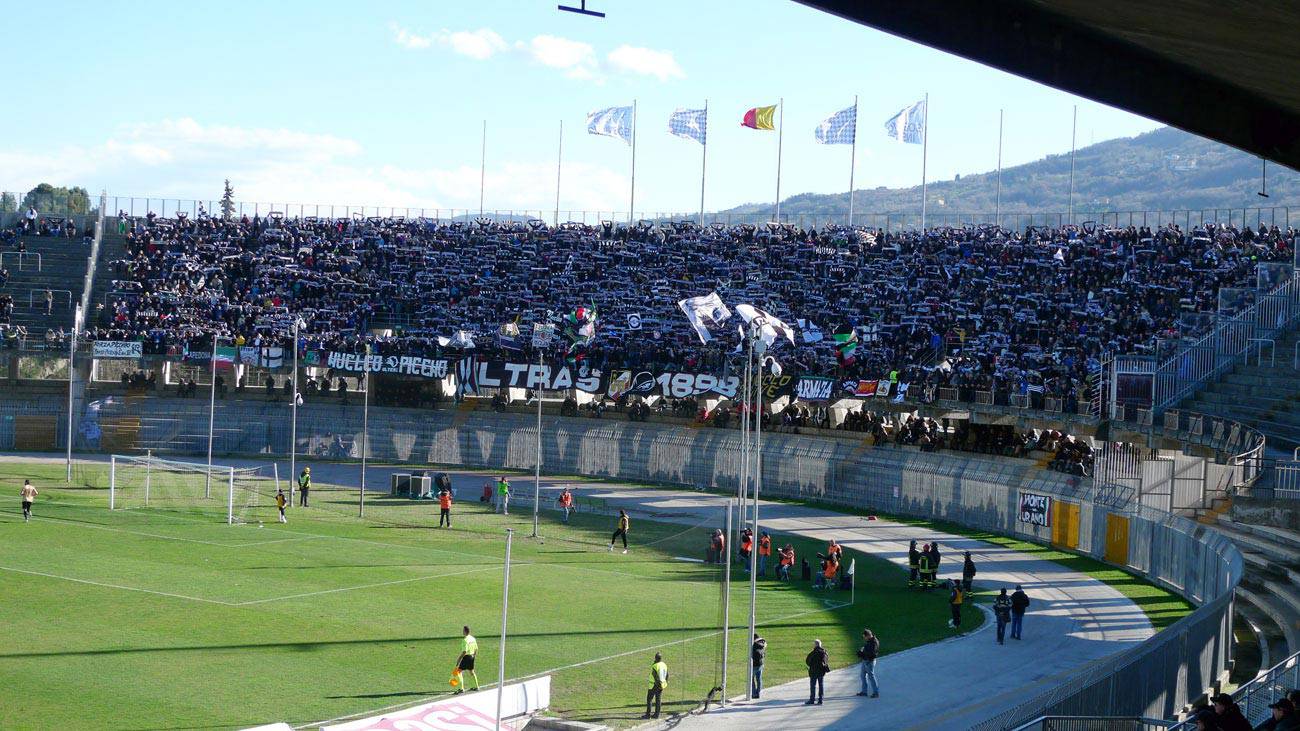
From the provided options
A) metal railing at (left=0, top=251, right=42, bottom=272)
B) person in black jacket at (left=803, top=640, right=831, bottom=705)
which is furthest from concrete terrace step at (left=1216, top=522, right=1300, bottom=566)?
metal railing at (left=0, top=251, right=42, bottom=272)

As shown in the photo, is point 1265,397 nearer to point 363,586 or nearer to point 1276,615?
point 1276,615

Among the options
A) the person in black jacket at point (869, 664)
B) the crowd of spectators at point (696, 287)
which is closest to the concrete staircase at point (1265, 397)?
the crowd of spectators at point (696, 287)

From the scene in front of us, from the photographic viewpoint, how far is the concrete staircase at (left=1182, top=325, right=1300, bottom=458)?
148 ft

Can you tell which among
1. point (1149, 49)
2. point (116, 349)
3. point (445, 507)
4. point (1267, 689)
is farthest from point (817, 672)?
point (116, 349)

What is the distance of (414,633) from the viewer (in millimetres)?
33812

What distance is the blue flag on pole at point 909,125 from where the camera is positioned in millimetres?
96312

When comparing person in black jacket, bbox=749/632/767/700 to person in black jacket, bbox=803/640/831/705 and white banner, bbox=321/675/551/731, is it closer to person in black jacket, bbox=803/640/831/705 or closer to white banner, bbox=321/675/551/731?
person in black jacket, bbox=803/640/831/705

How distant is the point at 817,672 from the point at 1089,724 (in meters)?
10.1

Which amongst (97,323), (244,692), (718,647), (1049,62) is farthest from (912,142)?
(1049,62)

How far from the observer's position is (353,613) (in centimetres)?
3597

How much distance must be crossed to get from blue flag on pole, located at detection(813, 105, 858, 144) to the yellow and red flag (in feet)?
21.5

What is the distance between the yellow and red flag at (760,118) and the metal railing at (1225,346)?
44.8 m

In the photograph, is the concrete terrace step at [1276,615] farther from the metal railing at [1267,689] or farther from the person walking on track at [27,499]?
the person walking on track at [27,499]

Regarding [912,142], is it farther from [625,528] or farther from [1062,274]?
[625,528]
